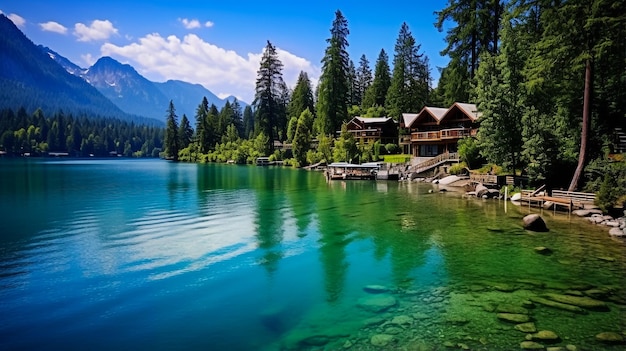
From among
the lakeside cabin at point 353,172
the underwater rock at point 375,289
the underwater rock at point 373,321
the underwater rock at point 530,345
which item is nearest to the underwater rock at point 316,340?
the underwater rock at point 373,321

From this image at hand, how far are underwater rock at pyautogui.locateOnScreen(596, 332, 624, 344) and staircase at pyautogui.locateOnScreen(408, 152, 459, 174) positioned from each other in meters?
42.8

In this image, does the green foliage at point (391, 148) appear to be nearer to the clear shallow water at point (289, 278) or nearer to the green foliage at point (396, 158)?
the green foliage at point (396, 158)

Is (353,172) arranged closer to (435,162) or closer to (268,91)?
(435,162)

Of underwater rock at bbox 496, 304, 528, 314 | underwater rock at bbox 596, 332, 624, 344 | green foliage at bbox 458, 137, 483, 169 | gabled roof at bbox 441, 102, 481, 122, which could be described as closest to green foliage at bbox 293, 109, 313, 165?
gabled roof at bbox 441, 102, 481, 122

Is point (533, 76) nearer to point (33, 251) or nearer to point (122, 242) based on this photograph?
point (122, 242)

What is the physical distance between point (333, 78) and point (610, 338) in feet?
244

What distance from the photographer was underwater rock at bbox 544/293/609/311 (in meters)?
11.7

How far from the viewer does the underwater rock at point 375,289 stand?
527 inches

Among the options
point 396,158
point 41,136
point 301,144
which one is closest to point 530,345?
point 396,158

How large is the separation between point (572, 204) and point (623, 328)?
63.3 ft

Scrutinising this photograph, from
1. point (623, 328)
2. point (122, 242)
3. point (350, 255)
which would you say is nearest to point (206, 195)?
point (122, 242)

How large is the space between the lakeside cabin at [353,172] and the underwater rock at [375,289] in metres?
44.5

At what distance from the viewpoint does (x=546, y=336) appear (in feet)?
32.3

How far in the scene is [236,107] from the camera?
14925 cm
